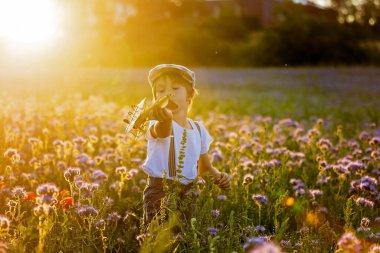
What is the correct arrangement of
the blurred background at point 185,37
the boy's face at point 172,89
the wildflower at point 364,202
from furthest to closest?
the blurred background at point 185,37, the wildflower at point 364,202, the boy's face at point 172,89

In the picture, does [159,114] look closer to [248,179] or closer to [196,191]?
[196,191]

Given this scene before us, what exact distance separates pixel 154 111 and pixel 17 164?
202 cm

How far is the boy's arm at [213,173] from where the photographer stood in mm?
3783

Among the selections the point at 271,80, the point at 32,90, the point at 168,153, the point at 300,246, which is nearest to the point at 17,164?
the point at 168,153

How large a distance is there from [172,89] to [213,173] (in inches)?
29.1

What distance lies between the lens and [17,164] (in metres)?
4.52

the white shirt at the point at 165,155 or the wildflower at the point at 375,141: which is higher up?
the white shirt at the point at 165,155

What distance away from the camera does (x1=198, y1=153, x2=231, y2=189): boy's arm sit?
3.78 metres

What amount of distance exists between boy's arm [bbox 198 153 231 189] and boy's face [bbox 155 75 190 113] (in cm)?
51

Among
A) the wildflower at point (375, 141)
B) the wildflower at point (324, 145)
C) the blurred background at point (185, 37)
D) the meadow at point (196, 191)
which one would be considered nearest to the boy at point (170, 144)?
the meadow at point (196, 191)

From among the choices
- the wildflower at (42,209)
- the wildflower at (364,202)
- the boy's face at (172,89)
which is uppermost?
the boy's face at (172,89)

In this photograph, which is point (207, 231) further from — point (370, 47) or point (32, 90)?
point (370, 47)

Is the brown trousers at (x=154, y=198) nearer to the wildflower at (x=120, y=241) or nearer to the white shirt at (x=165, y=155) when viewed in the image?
the white shirt at (x=165, y=155)

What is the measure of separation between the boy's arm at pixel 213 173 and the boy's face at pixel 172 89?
51cm
